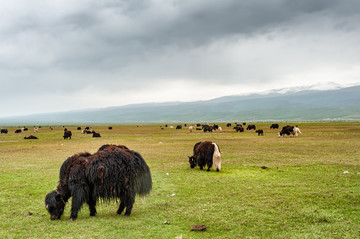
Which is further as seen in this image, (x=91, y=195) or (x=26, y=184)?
(x=26, y=184)

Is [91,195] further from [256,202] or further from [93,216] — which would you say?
[256,202]

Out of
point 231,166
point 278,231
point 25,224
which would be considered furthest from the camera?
point 231,166

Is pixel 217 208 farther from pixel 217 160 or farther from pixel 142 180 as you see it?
pixel 217 160

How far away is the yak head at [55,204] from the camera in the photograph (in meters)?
8.19

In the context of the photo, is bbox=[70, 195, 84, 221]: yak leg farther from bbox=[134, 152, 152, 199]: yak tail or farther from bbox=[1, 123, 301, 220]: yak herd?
bbox=[134, 152, 152, 199]: yak tail

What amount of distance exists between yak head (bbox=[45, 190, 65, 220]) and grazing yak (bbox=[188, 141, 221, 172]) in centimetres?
1002

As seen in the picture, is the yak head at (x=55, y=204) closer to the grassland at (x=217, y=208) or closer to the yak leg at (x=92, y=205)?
the grassland at (x=217, y=208)

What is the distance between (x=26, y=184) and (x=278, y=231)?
12.3 m

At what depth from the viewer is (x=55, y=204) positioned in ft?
26.9

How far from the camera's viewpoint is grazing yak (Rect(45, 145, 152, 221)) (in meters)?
8.22

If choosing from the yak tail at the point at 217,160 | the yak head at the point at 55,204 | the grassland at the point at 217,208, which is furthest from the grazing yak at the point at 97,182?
the yak tail at the point at 217,160

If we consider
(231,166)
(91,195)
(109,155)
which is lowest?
(231,166)

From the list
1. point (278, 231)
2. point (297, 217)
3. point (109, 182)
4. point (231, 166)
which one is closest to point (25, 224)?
point (109, 182)

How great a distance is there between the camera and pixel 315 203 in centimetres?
944
